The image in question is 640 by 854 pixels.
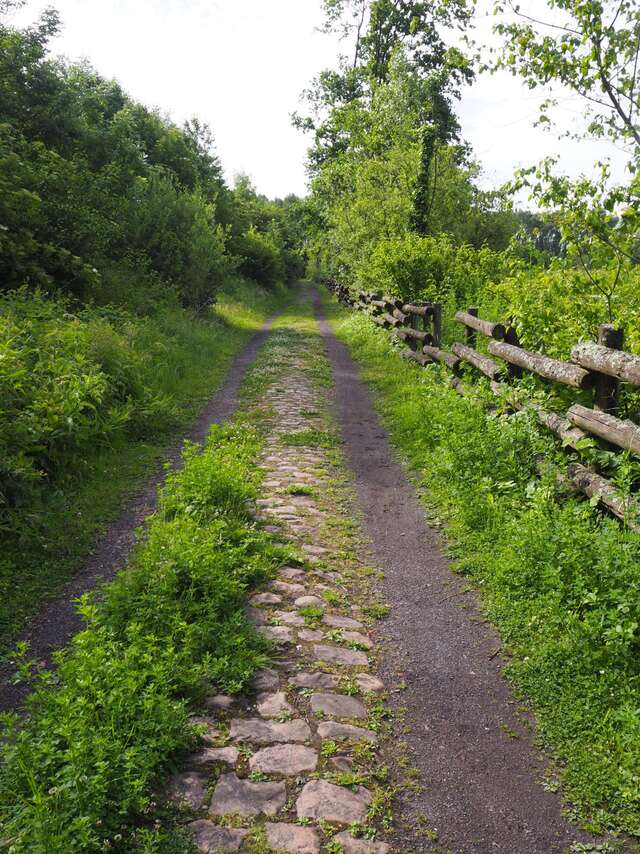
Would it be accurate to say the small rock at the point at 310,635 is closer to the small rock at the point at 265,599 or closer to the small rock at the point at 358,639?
the small rock at the point at 358,639

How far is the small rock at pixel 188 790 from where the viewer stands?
274 cm

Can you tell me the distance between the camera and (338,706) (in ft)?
11.4

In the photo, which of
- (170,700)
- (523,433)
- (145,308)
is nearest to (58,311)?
(145,308)

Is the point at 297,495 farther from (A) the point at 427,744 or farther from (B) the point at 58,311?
(B) the point at 58,311

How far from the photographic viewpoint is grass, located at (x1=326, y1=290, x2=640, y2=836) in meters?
3.01

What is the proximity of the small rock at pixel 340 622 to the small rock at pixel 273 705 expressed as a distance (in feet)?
2.63

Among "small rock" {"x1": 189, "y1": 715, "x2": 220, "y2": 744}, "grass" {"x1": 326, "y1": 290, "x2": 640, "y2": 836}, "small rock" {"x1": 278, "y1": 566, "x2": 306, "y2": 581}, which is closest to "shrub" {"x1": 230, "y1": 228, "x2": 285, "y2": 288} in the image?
"grass" {"x1": 326, "y1": 290, "x2": 640, "y2": 836}

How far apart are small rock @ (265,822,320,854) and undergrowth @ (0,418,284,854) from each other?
0.56m

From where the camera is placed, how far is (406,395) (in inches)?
402

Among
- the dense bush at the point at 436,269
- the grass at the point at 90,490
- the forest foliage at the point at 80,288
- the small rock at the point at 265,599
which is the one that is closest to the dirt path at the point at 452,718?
the small rock at the point at 265,599

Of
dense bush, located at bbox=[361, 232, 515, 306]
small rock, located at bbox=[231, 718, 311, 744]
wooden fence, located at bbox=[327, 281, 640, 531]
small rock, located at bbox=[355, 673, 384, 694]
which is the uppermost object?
dense bush, located at bbox=[361, 232, 515, 306]

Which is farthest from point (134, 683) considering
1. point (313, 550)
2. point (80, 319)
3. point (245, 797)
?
point (80, 319)

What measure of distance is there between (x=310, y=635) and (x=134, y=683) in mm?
1391

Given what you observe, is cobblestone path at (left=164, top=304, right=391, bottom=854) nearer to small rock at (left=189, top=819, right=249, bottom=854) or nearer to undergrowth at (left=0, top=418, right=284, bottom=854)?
small rock at (left=189, top=819, right=249, bottom=854)
